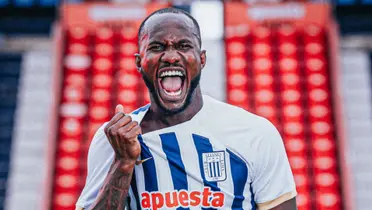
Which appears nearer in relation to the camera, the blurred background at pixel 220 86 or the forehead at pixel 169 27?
the forehead at pixel 169 27

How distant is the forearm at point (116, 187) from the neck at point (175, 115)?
0.81 ft

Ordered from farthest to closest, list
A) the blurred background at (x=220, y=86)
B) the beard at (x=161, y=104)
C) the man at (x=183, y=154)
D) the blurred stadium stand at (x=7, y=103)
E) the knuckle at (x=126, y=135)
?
the blurred stadium stand at (x=7, y=103) → the blurred background at (x=220, y=86) → the beard at (x=161, y=104) → the man at (x=183, y=154) → the knuckle at (x=126, y=135)

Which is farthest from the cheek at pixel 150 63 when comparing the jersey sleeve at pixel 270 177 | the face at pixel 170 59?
the jersey sleeve at pixel 270 177

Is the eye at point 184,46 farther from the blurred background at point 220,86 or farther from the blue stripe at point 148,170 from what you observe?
the blurred background at point 220,86

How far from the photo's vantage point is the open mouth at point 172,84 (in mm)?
1761

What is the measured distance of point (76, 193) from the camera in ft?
16.2

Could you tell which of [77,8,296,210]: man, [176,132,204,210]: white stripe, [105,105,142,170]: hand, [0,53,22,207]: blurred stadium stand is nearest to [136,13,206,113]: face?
[77,8,296,210]: man

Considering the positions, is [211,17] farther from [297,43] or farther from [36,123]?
[36,123]

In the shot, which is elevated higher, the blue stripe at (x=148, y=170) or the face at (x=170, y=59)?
the face at (x=170, y=59)

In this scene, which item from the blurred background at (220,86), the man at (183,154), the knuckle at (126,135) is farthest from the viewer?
the blurred background at (220,86)

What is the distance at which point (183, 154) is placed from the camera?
5.73 ft

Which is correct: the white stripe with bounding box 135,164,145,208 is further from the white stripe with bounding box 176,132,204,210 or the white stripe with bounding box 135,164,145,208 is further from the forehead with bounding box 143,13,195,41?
the forehead with bounding box 143,13,195,41

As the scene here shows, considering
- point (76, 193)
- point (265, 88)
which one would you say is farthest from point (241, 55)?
point (76, 193)

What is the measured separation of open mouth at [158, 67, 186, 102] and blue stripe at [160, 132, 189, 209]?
0.13 meters
